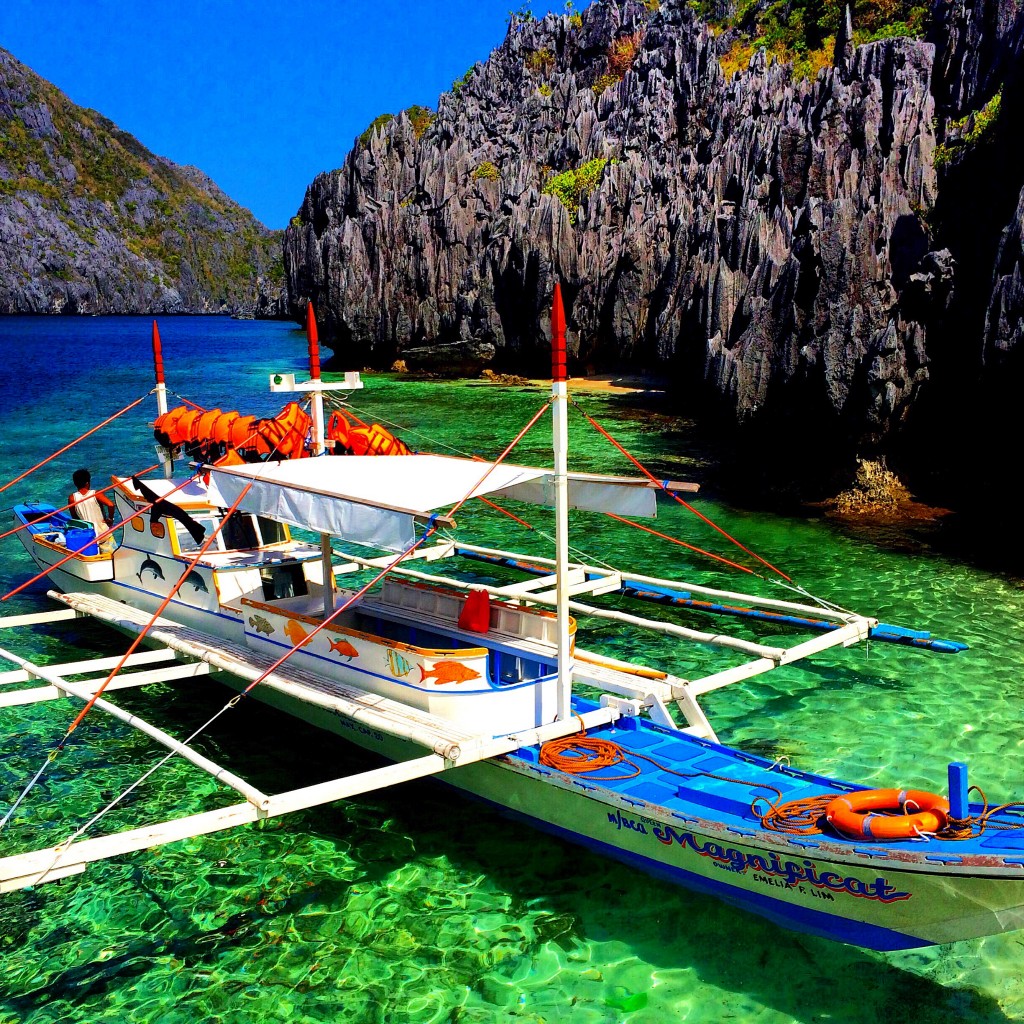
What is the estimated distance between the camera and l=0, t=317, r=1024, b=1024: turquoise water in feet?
25.8

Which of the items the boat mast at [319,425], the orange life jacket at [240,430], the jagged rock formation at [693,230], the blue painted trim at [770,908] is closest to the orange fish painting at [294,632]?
the boat mast at [319,425]

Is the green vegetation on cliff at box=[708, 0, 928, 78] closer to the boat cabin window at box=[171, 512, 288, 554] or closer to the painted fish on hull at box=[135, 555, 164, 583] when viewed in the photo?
the boat cabin window at box=[171, 512, 288, 554]

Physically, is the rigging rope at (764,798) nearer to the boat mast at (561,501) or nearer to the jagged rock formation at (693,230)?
the boat mast at (561,501)

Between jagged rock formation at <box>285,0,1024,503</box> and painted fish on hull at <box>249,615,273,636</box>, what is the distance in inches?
680

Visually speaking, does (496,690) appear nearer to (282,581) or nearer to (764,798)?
(764,798)

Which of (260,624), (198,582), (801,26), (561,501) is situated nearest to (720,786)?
(561,501)

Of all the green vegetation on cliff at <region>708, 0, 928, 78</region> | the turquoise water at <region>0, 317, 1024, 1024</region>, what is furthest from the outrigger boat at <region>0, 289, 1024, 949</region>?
the green vegetation on cliff at <region>708, 0, 928, 78</region>

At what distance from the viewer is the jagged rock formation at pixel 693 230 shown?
2428 cm

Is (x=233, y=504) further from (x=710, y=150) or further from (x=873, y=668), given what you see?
(x=710, y=150)

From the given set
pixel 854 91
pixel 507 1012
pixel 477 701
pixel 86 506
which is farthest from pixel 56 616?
pixel 854 91

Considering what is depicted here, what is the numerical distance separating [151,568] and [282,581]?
3.17 meters

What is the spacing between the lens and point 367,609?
12.5 metres

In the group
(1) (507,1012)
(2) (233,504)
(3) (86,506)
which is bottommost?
(1) (507,1012)

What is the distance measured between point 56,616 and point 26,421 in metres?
35.1
